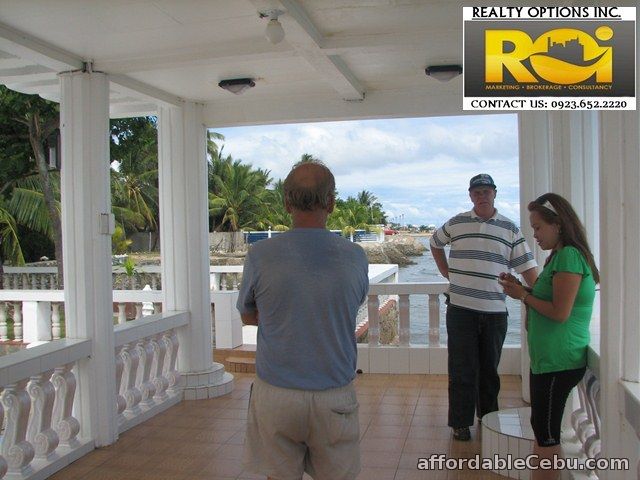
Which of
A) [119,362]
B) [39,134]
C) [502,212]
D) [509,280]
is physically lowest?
[119,362]

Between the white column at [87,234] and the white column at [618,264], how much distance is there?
122 inches

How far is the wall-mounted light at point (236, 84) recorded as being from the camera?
16.3 feet

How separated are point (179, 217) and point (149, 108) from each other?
1.02 meters

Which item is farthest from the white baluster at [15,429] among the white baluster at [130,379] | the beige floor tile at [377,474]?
the beige floor tile at [377,474]

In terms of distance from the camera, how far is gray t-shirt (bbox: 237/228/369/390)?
1.99 m

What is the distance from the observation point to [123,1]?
3.29 meters

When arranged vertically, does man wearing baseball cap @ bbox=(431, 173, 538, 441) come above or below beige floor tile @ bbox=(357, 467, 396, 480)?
above

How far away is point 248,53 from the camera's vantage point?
13.4 ft

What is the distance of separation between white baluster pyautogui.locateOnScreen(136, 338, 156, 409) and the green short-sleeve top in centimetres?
335

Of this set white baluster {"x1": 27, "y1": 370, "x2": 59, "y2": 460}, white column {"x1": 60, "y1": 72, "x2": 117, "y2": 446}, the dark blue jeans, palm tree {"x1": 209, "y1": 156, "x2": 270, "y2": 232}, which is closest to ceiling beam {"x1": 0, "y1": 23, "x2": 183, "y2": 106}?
white column {"x1": 60, "y1": 72, "x2": 117, "y2": 446}

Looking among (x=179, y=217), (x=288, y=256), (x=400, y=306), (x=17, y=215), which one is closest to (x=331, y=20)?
(x=288, y=256)

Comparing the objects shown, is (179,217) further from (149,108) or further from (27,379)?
(27,379)

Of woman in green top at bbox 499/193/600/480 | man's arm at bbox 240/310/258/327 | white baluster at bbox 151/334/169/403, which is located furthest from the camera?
white baluster at bbox 151/334/169/403

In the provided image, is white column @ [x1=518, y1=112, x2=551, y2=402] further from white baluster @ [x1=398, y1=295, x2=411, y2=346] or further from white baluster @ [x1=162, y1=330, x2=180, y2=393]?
white baluster @ [x1=162, y1=330, x2=180, y2=393]
